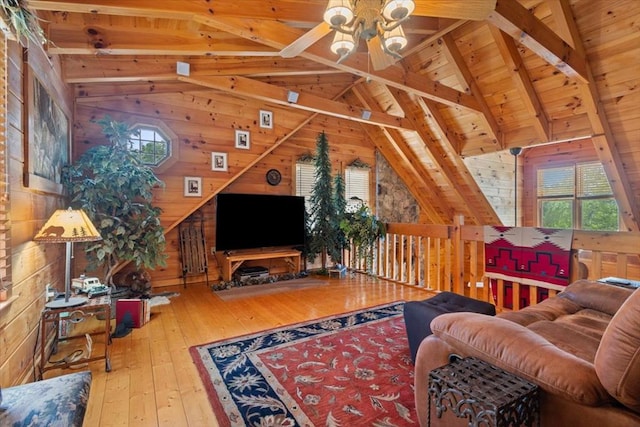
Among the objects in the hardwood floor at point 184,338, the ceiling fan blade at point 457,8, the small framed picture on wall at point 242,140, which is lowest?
the hardwood floor at point 184,338

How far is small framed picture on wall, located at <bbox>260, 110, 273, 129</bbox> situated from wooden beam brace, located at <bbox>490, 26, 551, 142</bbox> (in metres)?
3.21

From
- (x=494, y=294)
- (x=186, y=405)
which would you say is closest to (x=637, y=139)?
(x=494, y=294)

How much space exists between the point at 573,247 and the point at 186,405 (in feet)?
11.3

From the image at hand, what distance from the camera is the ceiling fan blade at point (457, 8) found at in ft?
5.84

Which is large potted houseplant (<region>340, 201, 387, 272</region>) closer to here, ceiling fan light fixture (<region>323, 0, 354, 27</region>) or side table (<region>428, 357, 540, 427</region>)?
ceiling fan light fixture (<region>323, 0, 354, 27</region>)

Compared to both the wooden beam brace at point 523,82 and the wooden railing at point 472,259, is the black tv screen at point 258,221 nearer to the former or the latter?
the wooden railing at point 472,259

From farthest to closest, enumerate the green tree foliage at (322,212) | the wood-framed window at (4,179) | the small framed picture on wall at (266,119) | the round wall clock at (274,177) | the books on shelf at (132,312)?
the round wall clock at (274,177) → the green tree foliage at (322,212) → the small framed picture on wall at (266,119) → the books on shelf at (132,312) → the wood-framed window at (4,179)

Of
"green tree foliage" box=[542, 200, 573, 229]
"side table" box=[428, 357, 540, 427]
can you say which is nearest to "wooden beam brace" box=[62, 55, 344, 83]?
"side table" box=[428, 357, 540, 427]

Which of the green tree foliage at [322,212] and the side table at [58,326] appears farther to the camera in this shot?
the green tree foliage at [322,212]

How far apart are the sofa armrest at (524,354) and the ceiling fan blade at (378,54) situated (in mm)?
1991

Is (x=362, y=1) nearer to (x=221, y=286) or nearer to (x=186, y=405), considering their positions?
(x=186, y=405)

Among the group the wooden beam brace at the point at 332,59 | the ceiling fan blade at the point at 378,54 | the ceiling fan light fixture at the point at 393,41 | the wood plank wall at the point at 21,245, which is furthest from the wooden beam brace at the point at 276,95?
the ceiling fan light fixture at the point at 393,41

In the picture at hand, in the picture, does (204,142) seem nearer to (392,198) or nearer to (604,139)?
(392,198)

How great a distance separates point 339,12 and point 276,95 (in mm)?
2283
